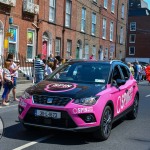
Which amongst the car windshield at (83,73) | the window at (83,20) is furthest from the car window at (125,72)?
the window at (83,20)

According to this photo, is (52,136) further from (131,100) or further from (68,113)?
(131,100)

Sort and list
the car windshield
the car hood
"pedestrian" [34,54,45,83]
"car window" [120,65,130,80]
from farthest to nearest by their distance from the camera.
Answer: "pedestrian" [34,54,45,83]
"car window" [120,65,130,80]
the car windshield
the car hood

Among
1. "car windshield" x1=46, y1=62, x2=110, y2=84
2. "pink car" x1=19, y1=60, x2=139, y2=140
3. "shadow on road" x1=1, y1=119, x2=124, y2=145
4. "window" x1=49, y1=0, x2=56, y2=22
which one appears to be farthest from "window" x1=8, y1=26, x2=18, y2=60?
"shadow on road" x1=1, y1=119, x2=124, y2=145

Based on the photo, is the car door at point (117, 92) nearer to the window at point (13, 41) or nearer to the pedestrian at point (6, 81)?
the pedestrian at point (6, 81)

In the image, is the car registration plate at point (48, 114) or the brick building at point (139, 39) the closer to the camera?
the car registration plate at point (48, 114)

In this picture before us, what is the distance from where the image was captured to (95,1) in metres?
30.5

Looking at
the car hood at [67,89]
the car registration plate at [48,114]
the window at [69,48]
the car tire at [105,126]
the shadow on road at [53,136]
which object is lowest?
the shadow on road at [53,136]

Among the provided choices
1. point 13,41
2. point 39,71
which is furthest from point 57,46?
point 39,71

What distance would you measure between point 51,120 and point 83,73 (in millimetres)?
1650

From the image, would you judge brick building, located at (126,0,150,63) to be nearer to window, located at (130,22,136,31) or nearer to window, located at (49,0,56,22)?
window, located at (130,22,136,31)

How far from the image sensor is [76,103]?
5.97 m

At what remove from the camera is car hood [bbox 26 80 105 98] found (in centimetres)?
608

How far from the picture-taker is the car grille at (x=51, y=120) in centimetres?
595

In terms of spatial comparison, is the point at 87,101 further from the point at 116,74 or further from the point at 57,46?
the point at 57,46
